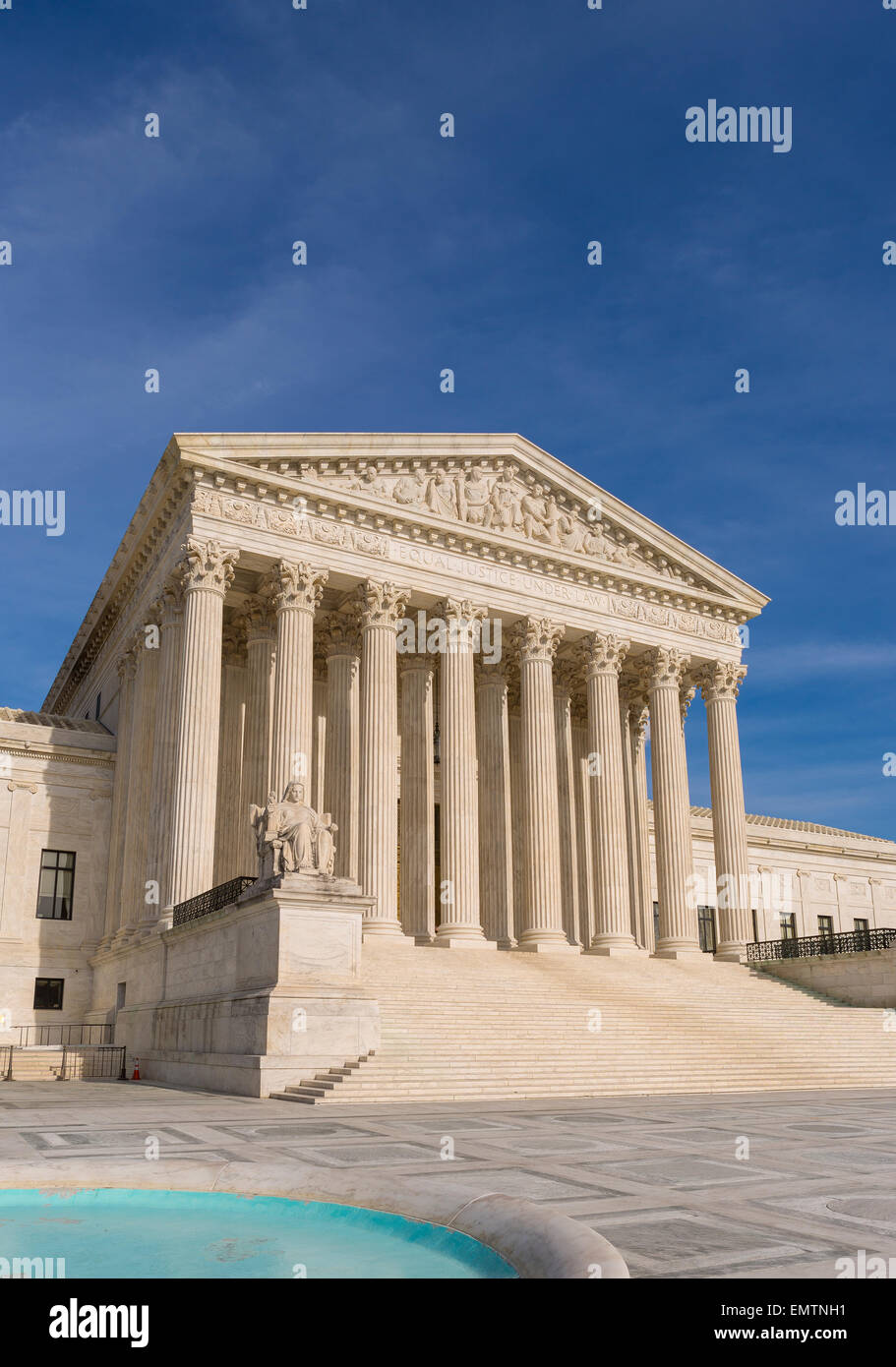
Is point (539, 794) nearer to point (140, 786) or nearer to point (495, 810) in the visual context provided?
point (495, 810)

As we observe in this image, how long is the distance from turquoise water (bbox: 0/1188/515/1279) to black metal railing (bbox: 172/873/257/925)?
15998mm

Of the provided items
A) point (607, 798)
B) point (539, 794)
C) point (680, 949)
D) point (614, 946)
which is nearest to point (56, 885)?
point (539, 794)

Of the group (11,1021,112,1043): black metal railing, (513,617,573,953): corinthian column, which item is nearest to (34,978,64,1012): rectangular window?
(11,1021,112,1043): black metal railing

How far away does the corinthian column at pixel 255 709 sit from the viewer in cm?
3756

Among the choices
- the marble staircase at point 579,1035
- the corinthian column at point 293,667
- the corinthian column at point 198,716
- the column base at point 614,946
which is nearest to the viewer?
the marble staircase at point 579,1035

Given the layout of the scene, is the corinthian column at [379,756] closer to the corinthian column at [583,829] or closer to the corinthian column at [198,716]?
the corinthian column at [198,716]

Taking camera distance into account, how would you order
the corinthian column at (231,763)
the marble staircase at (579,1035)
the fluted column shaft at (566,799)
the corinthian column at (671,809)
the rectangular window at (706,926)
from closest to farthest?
the marble staircase at (579,1035) → the corinthian column at (231,763) → the corinthian column at (671,809) → the fluted column shaft at (566,799) → the rectangular window at (706,926)

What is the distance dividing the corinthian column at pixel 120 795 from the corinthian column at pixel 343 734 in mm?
7234

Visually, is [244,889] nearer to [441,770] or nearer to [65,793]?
[441,770]

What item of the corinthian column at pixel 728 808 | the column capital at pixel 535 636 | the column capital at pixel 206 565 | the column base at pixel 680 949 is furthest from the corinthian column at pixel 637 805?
the column capital at pixel 206 565

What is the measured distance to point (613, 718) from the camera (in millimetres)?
41156

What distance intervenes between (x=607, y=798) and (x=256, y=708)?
13.0 m
